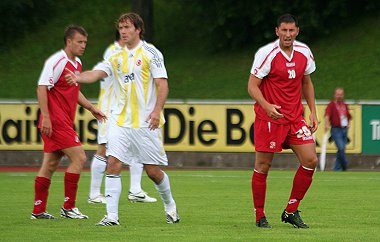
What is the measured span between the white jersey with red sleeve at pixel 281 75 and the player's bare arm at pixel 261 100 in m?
0.07

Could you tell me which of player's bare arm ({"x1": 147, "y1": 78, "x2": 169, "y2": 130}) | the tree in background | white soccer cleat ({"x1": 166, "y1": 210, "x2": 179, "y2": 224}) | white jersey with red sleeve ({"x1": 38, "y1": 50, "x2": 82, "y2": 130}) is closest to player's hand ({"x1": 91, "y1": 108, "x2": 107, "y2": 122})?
white jersey with red sleeve ({"x1": 38, "y1": 50, "x2": 82, "y2": 130})

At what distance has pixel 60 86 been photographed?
12492 mm

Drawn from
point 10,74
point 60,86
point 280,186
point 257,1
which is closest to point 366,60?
point 257,1

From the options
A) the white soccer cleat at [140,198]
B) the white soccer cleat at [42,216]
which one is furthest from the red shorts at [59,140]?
the white soccer cleat at [140,198]

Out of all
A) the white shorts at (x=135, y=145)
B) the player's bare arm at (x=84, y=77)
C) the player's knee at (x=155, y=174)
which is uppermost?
the player's bare arm at (x=84, y=77)

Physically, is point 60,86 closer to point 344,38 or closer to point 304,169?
point 304,169

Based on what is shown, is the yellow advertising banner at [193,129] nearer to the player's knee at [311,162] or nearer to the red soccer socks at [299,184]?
the red soccer socks at [299,184]

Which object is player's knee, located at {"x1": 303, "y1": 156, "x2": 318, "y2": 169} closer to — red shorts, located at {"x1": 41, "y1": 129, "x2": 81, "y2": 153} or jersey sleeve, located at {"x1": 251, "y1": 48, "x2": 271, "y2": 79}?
jersey sleeve, located at {"x1": 251, "y1": 48, "x2": 271, "y2": 79}

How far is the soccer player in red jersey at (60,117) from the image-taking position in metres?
12.3

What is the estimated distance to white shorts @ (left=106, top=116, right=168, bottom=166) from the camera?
1148 cm

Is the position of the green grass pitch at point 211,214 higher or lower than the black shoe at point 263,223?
lower

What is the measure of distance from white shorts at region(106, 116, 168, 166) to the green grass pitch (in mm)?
728

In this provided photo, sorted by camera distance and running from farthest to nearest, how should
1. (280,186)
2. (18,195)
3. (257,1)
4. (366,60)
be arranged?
(257,1) < (366,60) < (280,186) < (18,195)

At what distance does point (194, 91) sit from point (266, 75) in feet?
70.6
